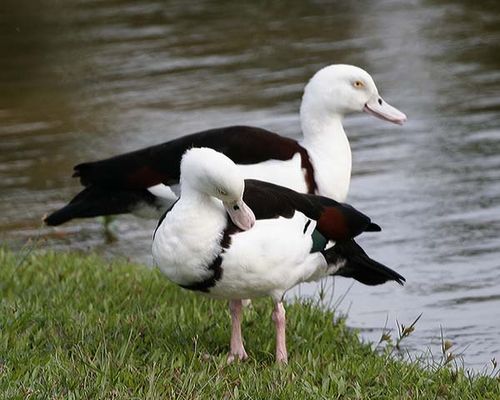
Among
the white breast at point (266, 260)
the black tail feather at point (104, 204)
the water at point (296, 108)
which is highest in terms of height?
the white breast at point (266, 260)

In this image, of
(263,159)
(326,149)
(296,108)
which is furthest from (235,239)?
(296,108)

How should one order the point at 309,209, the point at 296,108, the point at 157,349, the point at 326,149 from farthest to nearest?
1. the point at 296,108
2. the point at 326,149
3. the point at 309,209
4. the point at 157,349

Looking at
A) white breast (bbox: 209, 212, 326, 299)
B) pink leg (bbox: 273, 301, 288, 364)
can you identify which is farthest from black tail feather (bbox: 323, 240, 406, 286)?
pink leg (bbox: 273, 301, 288, 364)

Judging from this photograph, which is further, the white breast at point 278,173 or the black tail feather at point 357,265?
the white breast at point 278,173

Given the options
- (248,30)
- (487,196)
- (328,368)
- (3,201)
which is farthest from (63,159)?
(328,368)

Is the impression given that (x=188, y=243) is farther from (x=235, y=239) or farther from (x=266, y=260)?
(x=266, y=260)

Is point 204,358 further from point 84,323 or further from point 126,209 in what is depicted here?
point 126,209

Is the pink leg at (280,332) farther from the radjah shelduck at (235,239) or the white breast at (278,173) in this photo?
the white breast at (278,173)

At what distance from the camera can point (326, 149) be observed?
24.1 feet

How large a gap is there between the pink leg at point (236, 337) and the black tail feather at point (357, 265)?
52 centimetres

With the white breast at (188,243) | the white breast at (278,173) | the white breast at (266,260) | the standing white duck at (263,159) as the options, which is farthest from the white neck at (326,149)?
the white breast at (188,243)

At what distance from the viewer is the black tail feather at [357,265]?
6.17 metres

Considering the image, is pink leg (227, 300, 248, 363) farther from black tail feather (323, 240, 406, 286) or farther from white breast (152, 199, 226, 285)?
black tail feather (323, 240, 406, 286)

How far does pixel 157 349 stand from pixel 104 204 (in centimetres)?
182
